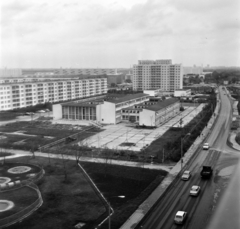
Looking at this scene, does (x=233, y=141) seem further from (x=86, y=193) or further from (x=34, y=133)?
(x=34, y=133)

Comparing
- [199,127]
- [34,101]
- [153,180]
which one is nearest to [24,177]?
[153,180]

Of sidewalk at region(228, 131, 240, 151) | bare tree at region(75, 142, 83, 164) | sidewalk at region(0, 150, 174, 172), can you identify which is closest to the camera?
sidewalk at region(0, 150, 174, 172)

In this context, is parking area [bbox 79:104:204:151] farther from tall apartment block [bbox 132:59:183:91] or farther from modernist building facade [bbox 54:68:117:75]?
modernist building facade [bbox 54:68:117:75]

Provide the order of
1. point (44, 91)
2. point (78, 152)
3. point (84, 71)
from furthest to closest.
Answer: point (84, 71)
point (44, 91)
point (78, 152)

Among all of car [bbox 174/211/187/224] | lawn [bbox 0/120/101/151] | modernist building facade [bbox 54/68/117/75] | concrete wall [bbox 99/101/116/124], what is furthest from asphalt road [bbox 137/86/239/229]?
modernist building facade [bbox 54/68/117/75]

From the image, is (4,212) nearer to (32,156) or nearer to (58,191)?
(58,191)

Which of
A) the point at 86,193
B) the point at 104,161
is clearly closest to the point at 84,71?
the point at 104,161
